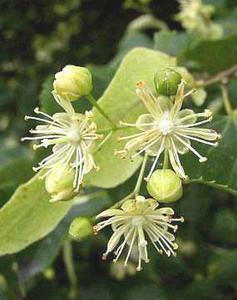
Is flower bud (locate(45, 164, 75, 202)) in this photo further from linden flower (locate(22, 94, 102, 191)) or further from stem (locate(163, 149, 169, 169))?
Result: stem (locate(163, 149, 169, 169))

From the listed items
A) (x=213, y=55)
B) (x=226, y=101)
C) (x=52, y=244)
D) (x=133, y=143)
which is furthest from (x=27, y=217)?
(x=213, y=55)

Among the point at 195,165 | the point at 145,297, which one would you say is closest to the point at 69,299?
the point at 145,297

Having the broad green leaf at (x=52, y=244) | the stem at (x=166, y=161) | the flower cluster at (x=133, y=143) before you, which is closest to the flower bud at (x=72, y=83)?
the flower cluster at (x=133, y=143)

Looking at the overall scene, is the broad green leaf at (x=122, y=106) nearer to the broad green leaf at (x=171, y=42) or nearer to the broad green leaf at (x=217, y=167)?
the broad green leaf at (x=217, y=167)

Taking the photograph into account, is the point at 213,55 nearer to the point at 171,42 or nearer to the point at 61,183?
the point at 171,42

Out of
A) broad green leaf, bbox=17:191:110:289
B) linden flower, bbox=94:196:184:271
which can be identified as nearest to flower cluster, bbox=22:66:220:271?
linden flower, bbox=94:196:184:271

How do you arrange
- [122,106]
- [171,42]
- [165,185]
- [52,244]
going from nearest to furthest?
1. [165,185]
2. [122,106]
3. [52,244]
4. [171,42]
